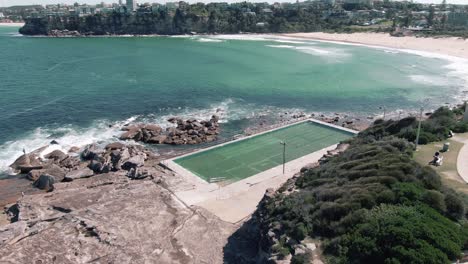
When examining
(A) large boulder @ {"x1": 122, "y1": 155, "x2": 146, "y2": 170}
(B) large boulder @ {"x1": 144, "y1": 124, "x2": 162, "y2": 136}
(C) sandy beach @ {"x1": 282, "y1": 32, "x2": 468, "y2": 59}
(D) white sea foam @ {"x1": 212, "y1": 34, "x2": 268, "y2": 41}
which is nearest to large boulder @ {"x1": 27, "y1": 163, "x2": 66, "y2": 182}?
(A) large boulder @ {"x1": 122, "y1": 155, "x2": 146, "y2": 170}

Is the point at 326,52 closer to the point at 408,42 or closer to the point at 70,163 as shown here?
the point at 408,42

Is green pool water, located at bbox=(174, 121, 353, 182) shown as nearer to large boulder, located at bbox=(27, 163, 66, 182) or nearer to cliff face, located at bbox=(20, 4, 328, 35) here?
large boulder, located at bbox=(27, 163, 66, 182)

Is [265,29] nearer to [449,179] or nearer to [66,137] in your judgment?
[66,137]

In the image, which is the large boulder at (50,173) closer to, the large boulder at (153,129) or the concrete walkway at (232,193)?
the concrete walkway at (232,193)

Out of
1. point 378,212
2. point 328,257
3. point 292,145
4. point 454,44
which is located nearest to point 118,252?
point 328,257

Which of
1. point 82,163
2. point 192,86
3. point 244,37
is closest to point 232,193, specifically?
point 82,163
